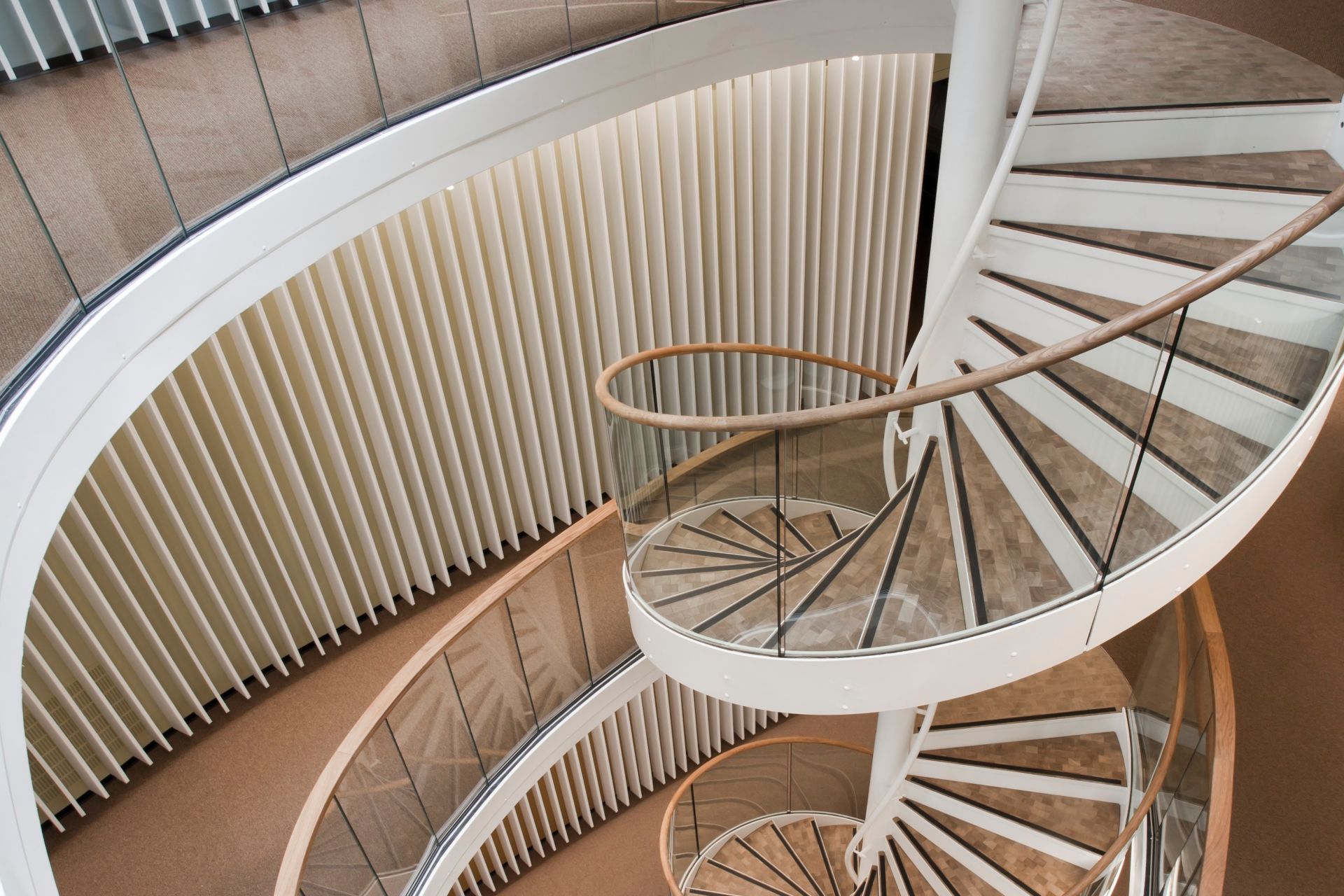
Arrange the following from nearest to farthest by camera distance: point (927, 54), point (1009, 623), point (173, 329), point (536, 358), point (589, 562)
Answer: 1. point (1009, 623)
2. point (173, 329)
3. point (589, 562)
4. point (536, 358)
5. point (927, 54)

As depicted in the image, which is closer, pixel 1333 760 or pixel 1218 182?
pixel 1218 182

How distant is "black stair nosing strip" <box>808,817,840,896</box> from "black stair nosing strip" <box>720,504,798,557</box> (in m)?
3.11

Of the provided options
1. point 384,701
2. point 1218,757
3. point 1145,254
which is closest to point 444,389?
point 384,701

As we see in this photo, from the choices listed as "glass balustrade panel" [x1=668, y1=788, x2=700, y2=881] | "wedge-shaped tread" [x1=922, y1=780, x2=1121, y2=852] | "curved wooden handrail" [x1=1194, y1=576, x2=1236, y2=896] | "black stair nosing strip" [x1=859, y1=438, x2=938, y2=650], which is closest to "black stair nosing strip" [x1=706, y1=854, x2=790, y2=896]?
"glass balustrade panel" [x1=668, y1=788, x2=700, y2=881]

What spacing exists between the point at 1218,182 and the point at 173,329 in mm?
4021

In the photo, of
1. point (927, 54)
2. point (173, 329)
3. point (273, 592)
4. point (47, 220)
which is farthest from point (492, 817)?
point (927, 54)

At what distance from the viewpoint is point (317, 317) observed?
484cm

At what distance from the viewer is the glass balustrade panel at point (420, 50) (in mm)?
4207

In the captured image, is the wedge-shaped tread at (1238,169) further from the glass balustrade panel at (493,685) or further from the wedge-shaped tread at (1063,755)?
the glass balustrade panel at (493,685)

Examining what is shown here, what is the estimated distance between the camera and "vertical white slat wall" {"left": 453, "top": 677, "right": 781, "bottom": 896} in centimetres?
631

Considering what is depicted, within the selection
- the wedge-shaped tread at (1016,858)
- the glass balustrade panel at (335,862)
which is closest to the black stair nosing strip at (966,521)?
the wedge-shaped tread at (1016,858)

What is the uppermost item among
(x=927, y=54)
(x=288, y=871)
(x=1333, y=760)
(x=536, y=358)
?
(x=927, y=54)

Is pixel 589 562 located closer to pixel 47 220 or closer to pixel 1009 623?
pixel 1009 623

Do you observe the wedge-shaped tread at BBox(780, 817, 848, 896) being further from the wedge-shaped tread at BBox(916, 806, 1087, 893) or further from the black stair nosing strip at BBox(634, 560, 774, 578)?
the black stair nosing strip at BBox(634, 560, 774, 578)
